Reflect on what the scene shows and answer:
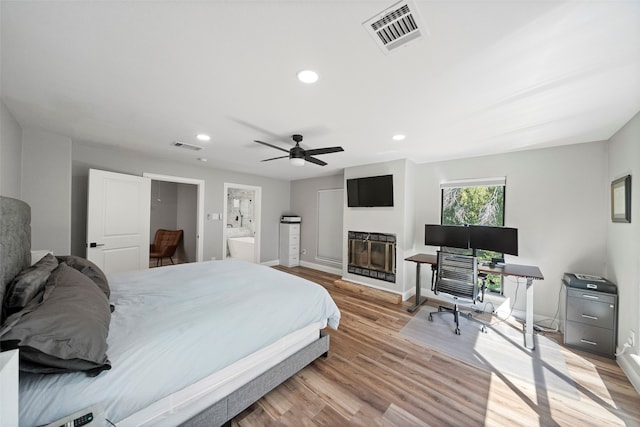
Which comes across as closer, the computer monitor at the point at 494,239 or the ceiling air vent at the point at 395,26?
the ceiling air vent at the point at 395,26

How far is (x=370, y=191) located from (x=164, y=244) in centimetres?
521

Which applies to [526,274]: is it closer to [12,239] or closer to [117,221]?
[12,239]

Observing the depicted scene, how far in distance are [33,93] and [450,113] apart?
372cm

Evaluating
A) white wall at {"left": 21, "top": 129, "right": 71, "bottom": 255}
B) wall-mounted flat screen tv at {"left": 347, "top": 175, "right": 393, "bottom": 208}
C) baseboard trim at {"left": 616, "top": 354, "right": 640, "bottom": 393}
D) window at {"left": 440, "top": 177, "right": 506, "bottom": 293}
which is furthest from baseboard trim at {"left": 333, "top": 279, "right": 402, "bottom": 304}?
white wall at {"left": 21, "top": 129, "right": 71, "bottom": 255}

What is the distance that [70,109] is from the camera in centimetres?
223

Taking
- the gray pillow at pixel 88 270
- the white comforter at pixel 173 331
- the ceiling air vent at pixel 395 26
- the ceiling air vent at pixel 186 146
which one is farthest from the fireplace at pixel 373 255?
the gray pillow at pixel 88 270

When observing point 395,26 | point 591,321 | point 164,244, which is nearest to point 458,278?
point 591,321

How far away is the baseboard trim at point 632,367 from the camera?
197 cm

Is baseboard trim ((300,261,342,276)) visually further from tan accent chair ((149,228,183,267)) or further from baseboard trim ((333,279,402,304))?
tan accent chair ((149,228,183,267))

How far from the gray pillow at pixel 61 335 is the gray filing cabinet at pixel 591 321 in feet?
13.7

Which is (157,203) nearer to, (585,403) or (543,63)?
(543,63)

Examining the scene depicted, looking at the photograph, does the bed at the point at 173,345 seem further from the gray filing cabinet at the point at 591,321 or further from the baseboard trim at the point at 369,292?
the gray filing cabinet at the point at 591,321

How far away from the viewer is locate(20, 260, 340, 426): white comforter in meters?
1.03

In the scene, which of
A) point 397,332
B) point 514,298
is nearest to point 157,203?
point 397,332
